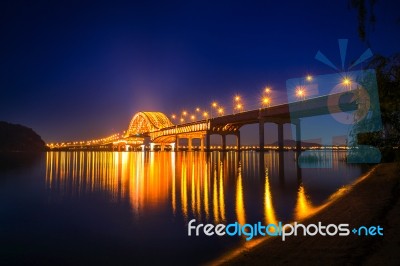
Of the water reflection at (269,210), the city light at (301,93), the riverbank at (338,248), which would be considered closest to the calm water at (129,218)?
the water reflection at (269,210)

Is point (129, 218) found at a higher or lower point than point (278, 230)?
lower

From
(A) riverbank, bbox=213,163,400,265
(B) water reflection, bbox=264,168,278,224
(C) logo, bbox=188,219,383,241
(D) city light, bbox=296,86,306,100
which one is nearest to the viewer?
(A) riverbank, bbox=213,163,400,265

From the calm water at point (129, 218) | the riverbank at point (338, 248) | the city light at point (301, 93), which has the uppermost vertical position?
the city light at point (301, 93)

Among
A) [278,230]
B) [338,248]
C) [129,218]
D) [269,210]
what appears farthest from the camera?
[269,210]

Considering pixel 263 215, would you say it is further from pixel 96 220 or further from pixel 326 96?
pixel 326 96

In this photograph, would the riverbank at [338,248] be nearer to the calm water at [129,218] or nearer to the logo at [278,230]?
the logo at [278,230]

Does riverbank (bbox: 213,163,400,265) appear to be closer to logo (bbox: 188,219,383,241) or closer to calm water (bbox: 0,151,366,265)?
logo (bbox: 188,219,383,241)

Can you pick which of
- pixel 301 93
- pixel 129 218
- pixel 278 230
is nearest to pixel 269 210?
pixel 278 230

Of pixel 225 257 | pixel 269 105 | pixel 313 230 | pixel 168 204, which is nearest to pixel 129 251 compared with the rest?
pixel 225 257

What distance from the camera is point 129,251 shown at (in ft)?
35.9

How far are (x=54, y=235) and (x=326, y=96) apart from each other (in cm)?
6305

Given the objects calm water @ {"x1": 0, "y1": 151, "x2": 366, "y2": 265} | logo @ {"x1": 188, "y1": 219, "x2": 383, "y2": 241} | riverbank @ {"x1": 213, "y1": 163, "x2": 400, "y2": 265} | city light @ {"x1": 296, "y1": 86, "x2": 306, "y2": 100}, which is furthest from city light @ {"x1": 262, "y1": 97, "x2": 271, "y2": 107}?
riverbank @ {"x1": 213, "y1": 163, "x2": 400, "y2": 265}

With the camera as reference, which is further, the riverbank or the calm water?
the calm water

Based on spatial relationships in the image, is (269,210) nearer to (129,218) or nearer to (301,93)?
(129,218)
